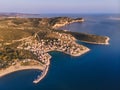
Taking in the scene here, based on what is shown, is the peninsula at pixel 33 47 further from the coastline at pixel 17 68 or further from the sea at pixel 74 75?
the sea at pixel 74 75

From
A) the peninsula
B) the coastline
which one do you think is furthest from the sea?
the peninsula

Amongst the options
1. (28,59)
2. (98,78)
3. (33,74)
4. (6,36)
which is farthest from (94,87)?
(6,36)

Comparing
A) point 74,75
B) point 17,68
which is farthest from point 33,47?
point 74,75

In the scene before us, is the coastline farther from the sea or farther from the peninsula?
the sea

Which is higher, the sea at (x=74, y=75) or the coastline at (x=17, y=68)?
the coastline at (x=17, y=68)

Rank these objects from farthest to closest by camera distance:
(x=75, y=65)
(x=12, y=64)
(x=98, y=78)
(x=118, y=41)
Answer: (x=118, y=41) → (x=75, y=65) → (x=12, y=64) → (x=98, y=78)

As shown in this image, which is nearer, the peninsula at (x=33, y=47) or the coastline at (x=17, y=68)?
the coastline at (x=17, y=68)

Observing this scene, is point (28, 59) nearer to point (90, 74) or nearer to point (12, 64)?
point (12, 64)

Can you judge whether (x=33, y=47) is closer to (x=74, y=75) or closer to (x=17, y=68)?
(x=17, y=68)

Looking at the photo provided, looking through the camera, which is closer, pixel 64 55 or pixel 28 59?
pixel 28 59

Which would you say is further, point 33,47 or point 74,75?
point 33,47

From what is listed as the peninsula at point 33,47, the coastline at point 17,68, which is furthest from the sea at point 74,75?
the peninsula at point 33,47
